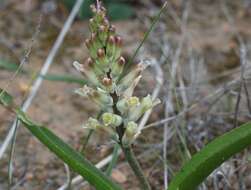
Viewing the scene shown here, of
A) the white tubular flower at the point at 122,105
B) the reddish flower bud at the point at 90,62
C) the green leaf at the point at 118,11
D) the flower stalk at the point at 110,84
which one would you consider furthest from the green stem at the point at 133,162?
the green leaf at the point at 118,11

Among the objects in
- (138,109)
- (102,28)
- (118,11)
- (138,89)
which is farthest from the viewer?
(118,11)

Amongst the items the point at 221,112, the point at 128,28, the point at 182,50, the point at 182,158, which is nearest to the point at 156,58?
the point at 182,50

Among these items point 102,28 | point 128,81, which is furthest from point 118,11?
point 102,28

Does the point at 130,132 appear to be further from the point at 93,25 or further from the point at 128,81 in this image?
the point at 93,25

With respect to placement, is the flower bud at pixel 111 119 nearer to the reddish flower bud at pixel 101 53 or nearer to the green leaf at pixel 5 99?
the reddish flower bud at pixel 101 53

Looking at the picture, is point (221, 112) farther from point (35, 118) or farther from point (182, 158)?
point (35, 118)

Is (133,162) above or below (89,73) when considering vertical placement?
below

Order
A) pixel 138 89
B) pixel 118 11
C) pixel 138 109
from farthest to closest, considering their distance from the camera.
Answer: pixel 118 11 < pixel 138 89 < pixel 138 109
